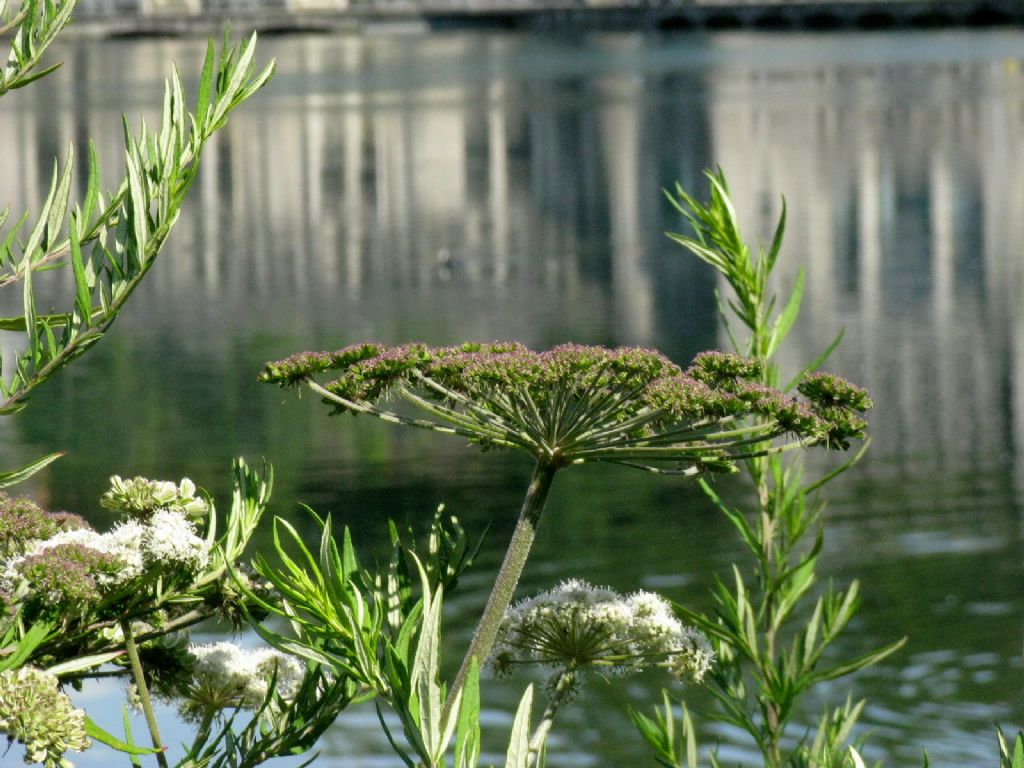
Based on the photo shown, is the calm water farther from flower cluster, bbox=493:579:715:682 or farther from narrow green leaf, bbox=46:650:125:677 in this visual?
narrow green leaf, bbox=46:650:125:677

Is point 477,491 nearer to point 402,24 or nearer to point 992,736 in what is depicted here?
point 992,736

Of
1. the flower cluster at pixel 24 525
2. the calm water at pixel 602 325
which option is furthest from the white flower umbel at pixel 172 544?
the calm water at pixel 602 325

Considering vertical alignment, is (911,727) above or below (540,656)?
below

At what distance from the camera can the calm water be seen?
8820 millimetres

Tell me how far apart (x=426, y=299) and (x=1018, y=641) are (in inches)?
503

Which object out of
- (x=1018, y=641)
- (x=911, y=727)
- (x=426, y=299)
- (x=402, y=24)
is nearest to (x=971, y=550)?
(x=1018, y=641)

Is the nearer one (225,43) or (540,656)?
(225,43)

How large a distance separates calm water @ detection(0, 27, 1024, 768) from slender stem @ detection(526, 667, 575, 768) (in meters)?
2.05

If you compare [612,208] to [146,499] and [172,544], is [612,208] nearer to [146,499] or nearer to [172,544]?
[146,499]

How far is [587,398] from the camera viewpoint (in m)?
2.38

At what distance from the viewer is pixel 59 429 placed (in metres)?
14.1

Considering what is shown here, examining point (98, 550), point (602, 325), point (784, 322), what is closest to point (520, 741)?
point (98, 550)

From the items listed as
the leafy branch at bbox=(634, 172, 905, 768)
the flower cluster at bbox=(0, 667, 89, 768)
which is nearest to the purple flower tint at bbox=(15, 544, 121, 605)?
the flower cluster at bbox=(0, 667, 89, 768)

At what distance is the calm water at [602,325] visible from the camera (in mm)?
8820
